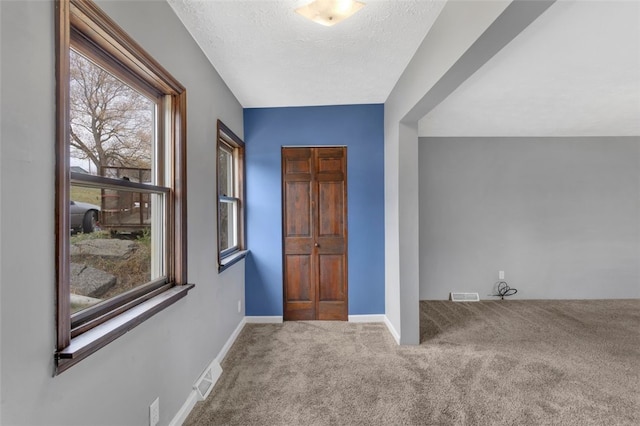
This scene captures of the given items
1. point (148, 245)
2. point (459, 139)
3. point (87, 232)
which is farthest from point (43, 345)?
point (459, 139)

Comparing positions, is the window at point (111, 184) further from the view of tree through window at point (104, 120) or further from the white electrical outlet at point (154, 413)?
the white electrical outlet at point (154, 413)

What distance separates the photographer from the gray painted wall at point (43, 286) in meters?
0.79

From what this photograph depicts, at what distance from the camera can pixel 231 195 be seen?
10.5ft

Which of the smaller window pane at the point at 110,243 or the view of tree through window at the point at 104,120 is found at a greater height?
the view of tree through window at the point at 104,120

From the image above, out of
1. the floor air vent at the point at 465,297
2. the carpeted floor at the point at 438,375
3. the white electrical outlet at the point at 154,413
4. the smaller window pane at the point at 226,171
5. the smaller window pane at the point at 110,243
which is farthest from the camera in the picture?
the floor air vent at the point at 465,297

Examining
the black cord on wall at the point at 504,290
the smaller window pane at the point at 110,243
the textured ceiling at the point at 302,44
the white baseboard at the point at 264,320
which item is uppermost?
the textured ceiling at the point at 302,44

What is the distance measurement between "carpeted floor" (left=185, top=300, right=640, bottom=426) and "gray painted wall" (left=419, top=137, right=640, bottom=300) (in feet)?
2.90

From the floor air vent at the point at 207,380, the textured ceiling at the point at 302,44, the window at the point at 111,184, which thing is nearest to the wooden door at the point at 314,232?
the textured ceiling at the point at 302,44

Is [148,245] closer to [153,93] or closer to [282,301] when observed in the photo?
[153,93]

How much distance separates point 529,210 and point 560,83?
2.16 m

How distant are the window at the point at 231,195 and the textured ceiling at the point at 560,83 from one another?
236cm

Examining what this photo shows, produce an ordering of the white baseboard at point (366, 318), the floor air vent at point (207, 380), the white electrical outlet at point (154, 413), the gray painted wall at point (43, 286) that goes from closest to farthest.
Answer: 1. the gray painted wall at point (43, 286)
2. the white electrical outlet at point (154, 413)
3. the floor air vent at point (207, 380)
4. the white baseboard at point (366, 318)

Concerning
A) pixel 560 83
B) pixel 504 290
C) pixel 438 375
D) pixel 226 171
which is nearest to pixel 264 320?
pixel 226 171

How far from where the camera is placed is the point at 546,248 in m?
4.09
